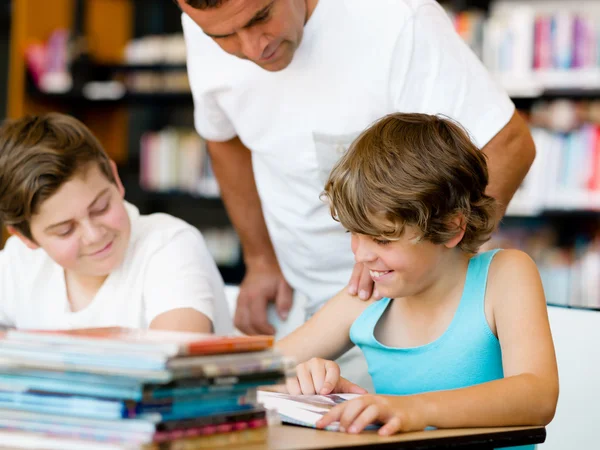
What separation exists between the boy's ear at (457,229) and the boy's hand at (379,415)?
0.37 m

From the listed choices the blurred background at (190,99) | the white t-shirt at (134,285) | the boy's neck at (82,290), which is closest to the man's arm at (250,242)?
the white t-shirt at (134,285)

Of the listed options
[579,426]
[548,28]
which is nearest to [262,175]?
[579,426]

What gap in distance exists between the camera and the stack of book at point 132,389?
0.77 metres

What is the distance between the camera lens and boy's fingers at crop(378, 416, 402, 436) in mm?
863

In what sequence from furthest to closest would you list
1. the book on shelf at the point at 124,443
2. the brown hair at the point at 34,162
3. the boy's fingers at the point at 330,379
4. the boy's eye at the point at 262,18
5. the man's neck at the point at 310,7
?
1. the man's neck at the point at 310,7
2. the brown hair at the point at 34,162
3. the boy's eye at the point at 262,18
4. the boy's fingers at the point at 330,379
5. the book on shelf at the point at 124,443

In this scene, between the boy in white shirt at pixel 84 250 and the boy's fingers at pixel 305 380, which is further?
the boy in white shirt at pixel 84 250

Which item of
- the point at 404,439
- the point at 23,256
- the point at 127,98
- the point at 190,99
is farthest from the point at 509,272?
the point at 127,98

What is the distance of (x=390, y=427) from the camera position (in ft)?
2.85

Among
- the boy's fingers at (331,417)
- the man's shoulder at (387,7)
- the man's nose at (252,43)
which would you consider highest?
the man's shoulder at (387,7)

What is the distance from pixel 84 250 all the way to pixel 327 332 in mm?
464

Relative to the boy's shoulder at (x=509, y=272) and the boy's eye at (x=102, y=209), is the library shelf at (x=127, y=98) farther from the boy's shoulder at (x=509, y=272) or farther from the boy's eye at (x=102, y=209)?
the boy's shoulder at (x=509, y=272)

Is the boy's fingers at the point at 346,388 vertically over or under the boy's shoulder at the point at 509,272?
under

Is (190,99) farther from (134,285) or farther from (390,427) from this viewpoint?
(390,427)

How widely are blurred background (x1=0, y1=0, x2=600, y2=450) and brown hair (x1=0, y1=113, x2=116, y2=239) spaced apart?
144 cm
